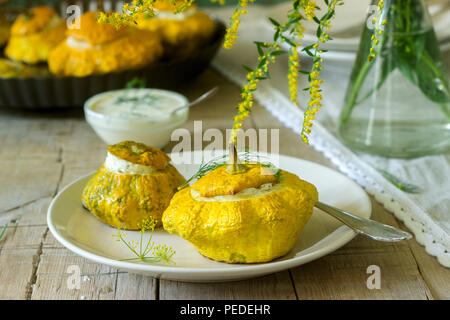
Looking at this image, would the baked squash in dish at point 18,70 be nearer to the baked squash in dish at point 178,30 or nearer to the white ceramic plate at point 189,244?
the baked squash in dish at point 178,30

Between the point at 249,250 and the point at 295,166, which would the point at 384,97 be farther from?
the point at 249,250

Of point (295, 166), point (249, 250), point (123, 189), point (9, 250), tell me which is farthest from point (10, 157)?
point (249, 250)

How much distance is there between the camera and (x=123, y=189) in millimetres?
1074

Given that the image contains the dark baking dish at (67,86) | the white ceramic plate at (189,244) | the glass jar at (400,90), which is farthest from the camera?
the dark baking dish at (67,86)

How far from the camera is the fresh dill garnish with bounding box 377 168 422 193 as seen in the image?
1.30m

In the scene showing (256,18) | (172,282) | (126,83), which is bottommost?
(256,18)

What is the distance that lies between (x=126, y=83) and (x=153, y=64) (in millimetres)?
99

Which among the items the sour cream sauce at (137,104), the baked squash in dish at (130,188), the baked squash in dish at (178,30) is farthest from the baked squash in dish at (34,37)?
the baked squash in dish at (130,188)

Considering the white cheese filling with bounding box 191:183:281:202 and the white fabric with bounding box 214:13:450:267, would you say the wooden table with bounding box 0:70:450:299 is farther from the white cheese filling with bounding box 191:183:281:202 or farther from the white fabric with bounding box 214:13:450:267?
the white cheese filling with bounding box 191:183:281:202

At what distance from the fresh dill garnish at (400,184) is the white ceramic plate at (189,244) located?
0.19m

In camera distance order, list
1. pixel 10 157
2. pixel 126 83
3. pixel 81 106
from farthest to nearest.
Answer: pixel 81 106 < pixel 126 83 < pixel 10 157

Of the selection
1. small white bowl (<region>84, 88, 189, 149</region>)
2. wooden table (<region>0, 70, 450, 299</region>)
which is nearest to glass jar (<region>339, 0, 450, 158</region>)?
wooden table (<region>0, 70, 450, 299</region>)

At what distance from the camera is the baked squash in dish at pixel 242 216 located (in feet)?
2.99

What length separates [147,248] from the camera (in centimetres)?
102
